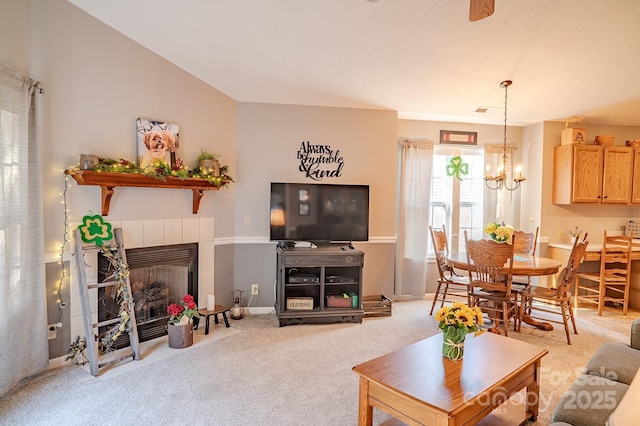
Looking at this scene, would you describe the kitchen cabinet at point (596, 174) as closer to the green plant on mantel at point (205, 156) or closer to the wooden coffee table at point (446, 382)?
the wooden coffee table at point (446, 382)

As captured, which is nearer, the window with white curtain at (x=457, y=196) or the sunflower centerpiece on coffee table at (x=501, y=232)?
the sunflower centerpiece on coffee table at (x=501, y=232)

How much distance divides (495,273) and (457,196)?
2.00 meters

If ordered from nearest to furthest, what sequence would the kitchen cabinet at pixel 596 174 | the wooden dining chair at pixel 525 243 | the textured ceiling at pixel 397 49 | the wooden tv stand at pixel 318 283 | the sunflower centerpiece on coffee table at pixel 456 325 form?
the sunflower centerpiece on coffee table at pixel 456 325, the textured ceiling at pixel 397 49, the wooden tv stand at pixel 318 283, the wooden dining chair at pixel 525 243, the kitchen cabinet at pixel 596 174

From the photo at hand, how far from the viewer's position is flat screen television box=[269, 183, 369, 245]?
4184 mm

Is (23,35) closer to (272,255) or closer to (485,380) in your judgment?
(272,255)

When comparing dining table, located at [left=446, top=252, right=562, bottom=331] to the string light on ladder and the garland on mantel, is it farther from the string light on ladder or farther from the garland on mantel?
the string light on ladder

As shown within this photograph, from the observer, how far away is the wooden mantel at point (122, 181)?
283cm

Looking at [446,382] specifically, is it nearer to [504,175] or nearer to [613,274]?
[504,175]

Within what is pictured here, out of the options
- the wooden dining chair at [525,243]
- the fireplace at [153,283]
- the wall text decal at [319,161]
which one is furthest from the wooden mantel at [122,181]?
the wooden dining chair at [525,243]

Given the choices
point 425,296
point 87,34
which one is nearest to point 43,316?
point 87,34

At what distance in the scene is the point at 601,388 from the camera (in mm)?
1847

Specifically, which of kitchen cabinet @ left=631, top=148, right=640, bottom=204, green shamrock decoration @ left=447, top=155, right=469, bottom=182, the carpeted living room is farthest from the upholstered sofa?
kitchen cabinet @ left=631, top=148, right=640, bottom=204

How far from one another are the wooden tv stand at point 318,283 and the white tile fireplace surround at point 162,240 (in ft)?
2.65

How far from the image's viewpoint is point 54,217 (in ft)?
9.31
